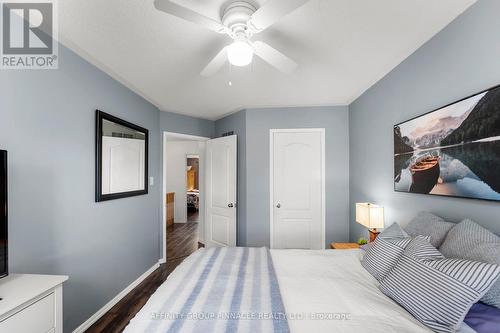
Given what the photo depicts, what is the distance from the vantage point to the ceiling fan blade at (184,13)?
1.11m

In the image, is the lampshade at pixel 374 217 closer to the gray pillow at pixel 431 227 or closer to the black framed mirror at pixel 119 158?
the gray pillow at pixel 431 227

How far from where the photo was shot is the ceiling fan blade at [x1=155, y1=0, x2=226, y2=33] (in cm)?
111

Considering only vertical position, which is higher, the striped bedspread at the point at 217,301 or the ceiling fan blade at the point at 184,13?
the ceiling fan blade at the point at 184,13

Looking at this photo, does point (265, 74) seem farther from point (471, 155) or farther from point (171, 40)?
point (471, 155)

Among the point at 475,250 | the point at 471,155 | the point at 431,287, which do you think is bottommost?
the point at 431,287

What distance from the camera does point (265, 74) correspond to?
242 cm

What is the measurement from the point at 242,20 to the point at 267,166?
236 centimetres

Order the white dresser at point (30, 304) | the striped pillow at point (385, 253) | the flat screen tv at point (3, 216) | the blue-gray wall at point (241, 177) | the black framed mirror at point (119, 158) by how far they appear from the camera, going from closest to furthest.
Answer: the white dresser at point (30, 304) → the flat screen tv at point (3, 216) → the striped pillow at point (385, 253) → the black framed mirror at point (119, 158) → the blue-gray wall at point (241, 177)

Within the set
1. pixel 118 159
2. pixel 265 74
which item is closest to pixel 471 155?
pixel 265 74

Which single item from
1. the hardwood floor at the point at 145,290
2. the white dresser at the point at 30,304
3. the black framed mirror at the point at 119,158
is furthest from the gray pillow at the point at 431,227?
the black framed mirror at the point at 119,158

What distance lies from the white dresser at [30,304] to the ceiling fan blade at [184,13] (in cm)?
157

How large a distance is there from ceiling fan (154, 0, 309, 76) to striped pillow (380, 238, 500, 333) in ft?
4.65

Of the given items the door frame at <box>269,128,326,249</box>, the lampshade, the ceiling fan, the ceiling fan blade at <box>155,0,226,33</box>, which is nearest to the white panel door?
the door frame at <box>269,128,326,249</box>

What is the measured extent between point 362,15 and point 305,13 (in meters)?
0.39
